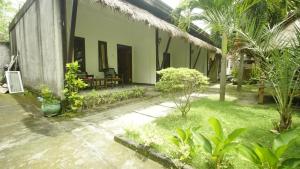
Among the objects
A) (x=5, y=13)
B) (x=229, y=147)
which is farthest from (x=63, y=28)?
(x=5, y=13)

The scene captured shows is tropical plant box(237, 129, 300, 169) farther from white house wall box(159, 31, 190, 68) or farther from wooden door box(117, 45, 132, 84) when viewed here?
white house wall box(159, 31, 190, 68)

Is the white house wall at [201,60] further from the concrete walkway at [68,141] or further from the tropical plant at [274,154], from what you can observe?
the tropical plant at [274,154]

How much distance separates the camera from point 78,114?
5027 millimetres

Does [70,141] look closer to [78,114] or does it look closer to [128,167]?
[128,167]

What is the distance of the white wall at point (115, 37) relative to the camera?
8.16m

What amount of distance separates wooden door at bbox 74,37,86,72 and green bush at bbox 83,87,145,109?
8.51ft

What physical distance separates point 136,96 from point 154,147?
4566mm

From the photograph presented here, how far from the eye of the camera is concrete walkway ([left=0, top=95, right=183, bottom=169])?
2664 millimetres

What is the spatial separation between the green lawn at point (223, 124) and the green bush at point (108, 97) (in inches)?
94.3

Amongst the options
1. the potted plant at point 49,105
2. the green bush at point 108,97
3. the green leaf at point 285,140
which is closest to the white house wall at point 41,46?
the potted plant at point 49,105

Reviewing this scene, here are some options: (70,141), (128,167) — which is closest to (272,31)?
(128,167)

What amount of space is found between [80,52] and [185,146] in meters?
6.91

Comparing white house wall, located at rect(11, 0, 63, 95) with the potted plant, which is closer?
the potted plant

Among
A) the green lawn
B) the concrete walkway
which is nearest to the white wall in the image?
the concrete walkway
